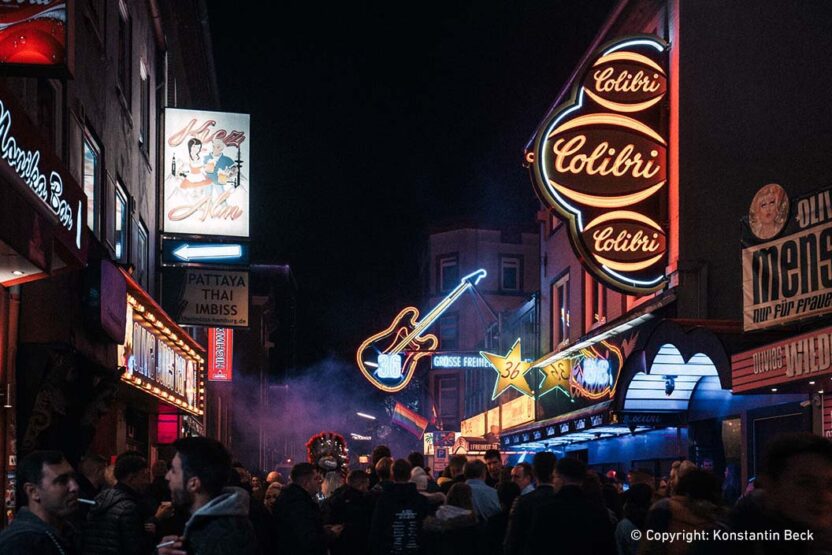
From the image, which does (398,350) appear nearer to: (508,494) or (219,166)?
(219,166)

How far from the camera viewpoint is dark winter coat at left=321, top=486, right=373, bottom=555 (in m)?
12.5

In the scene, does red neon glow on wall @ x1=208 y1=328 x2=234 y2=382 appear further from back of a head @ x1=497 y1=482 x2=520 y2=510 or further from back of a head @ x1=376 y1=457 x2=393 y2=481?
back of a head @ x1=497 y1=482 x2=520 y2=510

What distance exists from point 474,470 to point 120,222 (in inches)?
386

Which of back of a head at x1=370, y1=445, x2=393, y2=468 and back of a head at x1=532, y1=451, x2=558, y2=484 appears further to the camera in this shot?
back of a head at x1=370, y1=445, x2=393, y2=468

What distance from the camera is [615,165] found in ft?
64.6

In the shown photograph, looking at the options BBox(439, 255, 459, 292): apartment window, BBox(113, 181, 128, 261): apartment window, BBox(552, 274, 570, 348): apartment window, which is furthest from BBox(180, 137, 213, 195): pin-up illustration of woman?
BBox(439, 255, 459, 292): apartment window

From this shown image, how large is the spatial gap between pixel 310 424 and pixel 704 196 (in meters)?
84.0

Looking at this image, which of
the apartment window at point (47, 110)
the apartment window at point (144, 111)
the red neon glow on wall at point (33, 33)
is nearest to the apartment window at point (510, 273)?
the apartment window at point (144, 111)

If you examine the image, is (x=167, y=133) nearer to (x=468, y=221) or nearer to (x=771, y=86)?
(x=771, y=86)

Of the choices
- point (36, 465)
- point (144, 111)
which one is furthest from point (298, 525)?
point (144, 111)

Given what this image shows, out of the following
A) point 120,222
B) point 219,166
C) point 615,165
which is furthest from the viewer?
point 219,166

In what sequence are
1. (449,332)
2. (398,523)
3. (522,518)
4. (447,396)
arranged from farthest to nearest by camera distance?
(447,396) → (449,332) → (398,523) → (522,518)

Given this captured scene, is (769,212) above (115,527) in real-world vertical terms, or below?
above

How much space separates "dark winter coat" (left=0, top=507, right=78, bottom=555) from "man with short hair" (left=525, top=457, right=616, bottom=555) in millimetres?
4021
